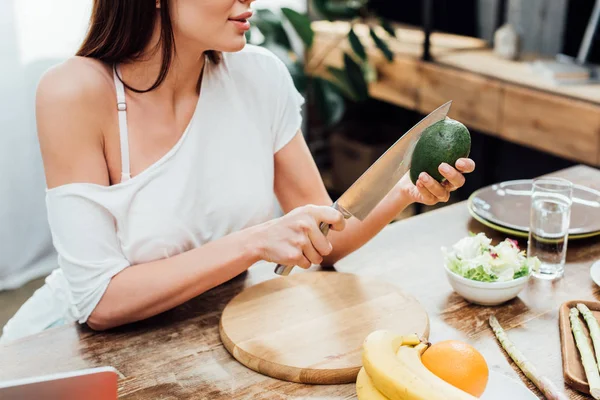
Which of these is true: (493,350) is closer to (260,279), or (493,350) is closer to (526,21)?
(260,279)

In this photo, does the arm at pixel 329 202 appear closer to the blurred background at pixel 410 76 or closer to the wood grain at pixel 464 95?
the blurred background at pixel 410 76

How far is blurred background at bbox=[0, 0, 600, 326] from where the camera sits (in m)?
3.08

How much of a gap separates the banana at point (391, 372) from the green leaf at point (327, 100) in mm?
→ 2655

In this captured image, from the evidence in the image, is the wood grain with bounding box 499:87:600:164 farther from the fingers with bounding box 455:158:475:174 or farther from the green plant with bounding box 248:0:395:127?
the fingers with bounding box 455:158:475:174

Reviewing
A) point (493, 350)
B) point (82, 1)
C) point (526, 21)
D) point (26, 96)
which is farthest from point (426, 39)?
point (493, 350)

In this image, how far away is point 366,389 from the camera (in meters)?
0.99

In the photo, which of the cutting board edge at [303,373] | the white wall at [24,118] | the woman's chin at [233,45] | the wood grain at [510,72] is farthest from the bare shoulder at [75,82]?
the wood grain at [510,72]

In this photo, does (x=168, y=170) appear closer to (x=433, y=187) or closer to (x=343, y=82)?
(x=433, y=187)

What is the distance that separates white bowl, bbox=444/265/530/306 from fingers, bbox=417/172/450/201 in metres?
0.15

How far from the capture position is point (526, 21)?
12.4ft

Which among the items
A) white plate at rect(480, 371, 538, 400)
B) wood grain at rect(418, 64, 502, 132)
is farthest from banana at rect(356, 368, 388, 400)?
wood grain at rect(418, 64, 502, 132)

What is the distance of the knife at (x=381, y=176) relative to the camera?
4.18ft

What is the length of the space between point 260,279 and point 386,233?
1.18 ft

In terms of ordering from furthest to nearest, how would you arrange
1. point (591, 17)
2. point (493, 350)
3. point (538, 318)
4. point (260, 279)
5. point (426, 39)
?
point (426, 39) → point (591, 17) → point (260, 279) → point (538, 318) → point (493, 350)
